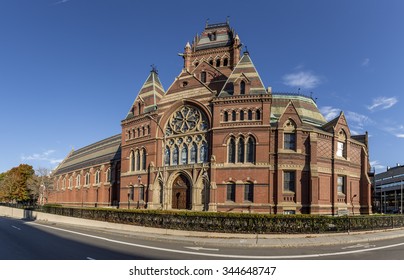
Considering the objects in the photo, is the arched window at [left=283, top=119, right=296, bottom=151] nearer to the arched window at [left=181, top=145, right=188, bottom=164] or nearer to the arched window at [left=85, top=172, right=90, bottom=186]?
the arched window at [left=181, top=145, right=188, bottom=164]

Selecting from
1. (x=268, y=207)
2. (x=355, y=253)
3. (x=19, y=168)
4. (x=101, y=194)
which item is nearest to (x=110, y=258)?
(x=355, y=253)

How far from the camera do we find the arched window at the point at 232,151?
3572cm

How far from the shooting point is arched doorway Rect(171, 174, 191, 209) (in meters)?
37.8

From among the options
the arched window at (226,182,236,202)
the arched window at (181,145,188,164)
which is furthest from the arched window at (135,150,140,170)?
the arched window at (226,182,236,202)

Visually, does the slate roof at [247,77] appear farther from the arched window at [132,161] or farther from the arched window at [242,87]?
the arched window at [132,161]

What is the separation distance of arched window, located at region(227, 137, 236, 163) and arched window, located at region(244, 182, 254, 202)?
130 inches

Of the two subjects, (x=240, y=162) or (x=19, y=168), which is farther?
(x=19, y=168)

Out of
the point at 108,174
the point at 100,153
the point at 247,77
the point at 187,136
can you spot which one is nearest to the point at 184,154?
the point at 187,136

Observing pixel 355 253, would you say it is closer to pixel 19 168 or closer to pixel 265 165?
pixel 265 165

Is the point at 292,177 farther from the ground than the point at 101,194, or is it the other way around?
the point at 292,177

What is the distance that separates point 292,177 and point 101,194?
39113 mm

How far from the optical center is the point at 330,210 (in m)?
35.2

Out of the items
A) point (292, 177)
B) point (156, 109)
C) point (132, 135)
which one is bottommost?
point (292, 177)

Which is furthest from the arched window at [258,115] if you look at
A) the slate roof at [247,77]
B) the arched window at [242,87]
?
the arched window at [242,87]
